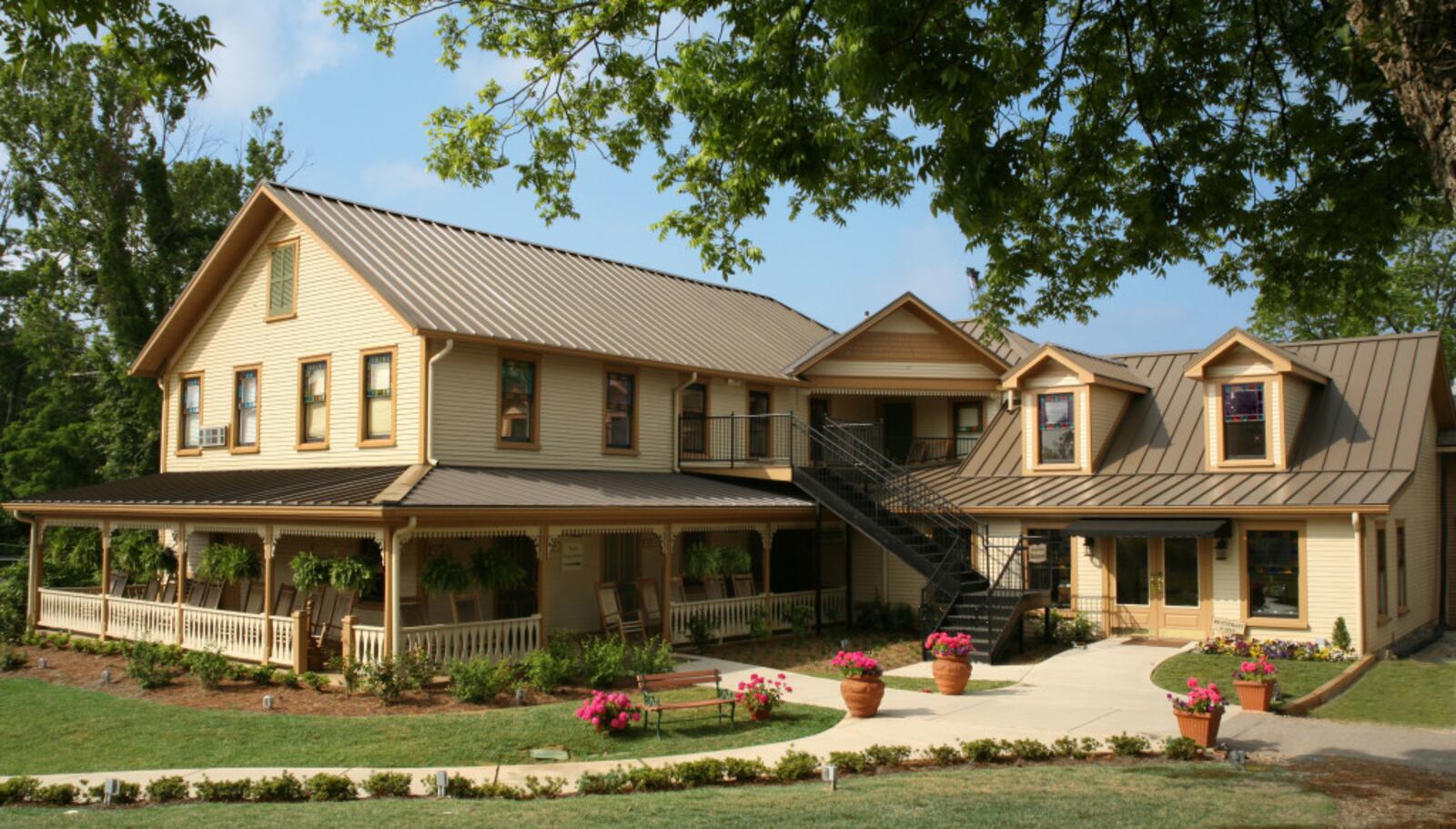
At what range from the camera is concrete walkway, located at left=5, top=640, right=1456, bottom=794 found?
12328 mm

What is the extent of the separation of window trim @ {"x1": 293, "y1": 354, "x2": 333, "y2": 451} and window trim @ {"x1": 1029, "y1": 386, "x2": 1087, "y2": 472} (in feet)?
49.1

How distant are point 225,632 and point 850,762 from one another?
12.8 metres

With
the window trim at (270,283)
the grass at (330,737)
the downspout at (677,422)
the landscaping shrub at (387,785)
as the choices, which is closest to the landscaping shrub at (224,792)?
the landscaping shrub at (387,785)

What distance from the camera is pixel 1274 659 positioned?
62.8ft

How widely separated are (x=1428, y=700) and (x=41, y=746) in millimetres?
18909

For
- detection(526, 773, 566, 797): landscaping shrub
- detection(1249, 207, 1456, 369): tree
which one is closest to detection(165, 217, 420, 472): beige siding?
detection(526, 773, 566, 797): landscaping shrub

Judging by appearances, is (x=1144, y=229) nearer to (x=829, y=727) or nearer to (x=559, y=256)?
(x=829, y=727)

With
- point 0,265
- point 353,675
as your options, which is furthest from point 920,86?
point 0,265

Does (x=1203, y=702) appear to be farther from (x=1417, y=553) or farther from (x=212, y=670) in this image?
(x=1417, y=553)

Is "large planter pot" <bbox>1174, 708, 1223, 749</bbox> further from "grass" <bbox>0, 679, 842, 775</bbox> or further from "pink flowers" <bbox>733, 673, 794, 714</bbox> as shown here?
"pink flowers" <bbox>733, 673, 794, 714</bbox>

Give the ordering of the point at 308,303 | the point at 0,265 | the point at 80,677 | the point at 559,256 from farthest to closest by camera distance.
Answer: the point at 0,265, the point at 559,256, the point at 308,303, the point at 80,677

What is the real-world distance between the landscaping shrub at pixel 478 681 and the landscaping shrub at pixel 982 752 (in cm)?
691

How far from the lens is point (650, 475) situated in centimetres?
2381

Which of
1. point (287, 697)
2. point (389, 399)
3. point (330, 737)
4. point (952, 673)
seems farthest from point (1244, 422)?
point (287, 697)
